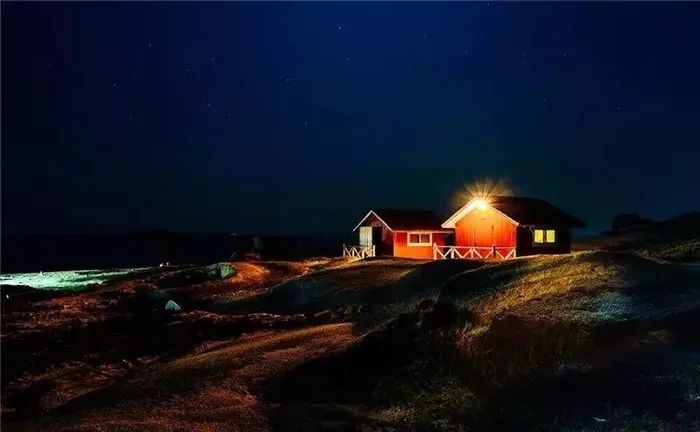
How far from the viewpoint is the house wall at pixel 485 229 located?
38784 millimetres

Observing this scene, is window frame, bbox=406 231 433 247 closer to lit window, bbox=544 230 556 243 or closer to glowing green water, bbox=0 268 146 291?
lit window, bbox=544 230 556 243

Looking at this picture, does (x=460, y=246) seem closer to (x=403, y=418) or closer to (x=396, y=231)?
(x=396, y=231)

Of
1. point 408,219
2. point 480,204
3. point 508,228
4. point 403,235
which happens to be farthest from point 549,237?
point 408,219

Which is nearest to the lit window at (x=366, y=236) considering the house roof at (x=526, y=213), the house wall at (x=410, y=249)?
the house wall at (x=410, y=249)

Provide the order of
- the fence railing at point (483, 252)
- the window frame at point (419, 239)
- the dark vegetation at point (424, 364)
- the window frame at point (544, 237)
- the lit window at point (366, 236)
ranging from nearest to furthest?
the dark vegetation at point (424, 364) → the fence railing at point (483, 252) → the window frame at point (544, 237) → the window frame at point (419, 239) → the lit window at point (366, 236)

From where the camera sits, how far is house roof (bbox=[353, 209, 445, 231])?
4731cm

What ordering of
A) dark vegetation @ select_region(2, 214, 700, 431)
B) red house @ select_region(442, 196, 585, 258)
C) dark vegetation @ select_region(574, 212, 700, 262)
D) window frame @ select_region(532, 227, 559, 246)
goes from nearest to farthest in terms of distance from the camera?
dark vegetation @ select_region(2, 214, 700, 431)
red house @ select_region(442, 196, 585, 258)
window frame @ select_region(532, 227, 559, 246)
dark vegetation @ select_region(574, 212, 700, 262)

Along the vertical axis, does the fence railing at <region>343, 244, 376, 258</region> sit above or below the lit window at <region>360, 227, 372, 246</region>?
below

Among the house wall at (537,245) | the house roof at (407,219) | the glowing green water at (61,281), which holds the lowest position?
the glowing green water at (61,281)

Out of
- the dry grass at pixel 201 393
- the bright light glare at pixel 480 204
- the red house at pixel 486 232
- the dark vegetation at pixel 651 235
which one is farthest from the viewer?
the dark vegetation at pixel 651 235

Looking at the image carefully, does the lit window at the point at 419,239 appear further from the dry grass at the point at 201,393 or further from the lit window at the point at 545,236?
the dry grass at the point at 201,393

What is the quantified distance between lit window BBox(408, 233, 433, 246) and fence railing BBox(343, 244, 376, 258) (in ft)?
12.0

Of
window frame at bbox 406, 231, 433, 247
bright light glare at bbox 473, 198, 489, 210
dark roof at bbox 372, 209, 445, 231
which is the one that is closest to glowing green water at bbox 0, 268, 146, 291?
dark roof at bbox 372, 209, 445, 231

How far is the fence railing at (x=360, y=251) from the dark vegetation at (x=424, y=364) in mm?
24799
